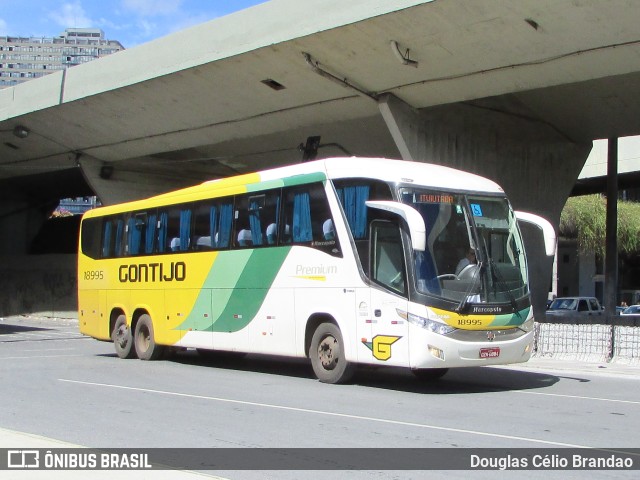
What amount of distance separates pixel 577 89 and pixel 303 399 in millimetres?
16636

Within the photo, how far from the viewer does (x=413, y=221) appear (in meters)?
12.0

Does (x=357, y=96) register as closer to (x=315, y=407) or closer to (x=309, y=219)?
(x=309, y=219)

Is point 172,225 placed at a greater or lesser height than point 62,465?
greater

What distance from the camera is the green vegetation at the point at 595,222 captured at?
175 ft

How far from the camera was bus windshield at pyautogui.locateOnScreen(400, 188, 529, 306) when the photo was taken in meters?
12.6

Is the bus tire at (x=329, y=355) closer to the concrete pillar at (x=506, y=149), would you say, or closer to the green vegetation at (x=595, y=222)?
the concrete pillar at (x=506, y=149)

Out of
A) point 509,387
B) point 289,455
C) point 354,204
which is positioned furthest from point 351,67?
point 289,455

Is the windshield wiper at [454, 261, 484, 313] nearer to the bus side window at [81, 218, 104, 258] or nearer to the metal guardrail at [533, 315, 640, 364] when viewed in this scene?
the metal guardrail at [533, 315, 640, 364]

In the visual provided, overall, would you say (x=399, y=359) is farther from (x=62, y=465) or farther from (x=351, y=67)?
(x=351, y=67)

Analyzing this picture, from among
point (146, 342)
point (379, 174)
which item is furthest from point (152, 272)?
point (379, 174)

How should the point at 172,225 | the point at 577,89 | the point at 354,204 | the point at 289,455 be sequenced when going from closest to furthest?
1. the point at 289,455
2. the point at 354,204
3. the point at 172,225
4. the point at 577,89

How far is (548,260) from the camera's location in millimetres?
30719

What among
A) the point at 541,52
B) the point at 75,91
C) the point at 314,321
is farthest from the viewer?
the point at 75,91

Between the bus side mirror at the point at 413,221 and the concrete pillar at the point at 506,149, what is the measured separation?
11.7 m
